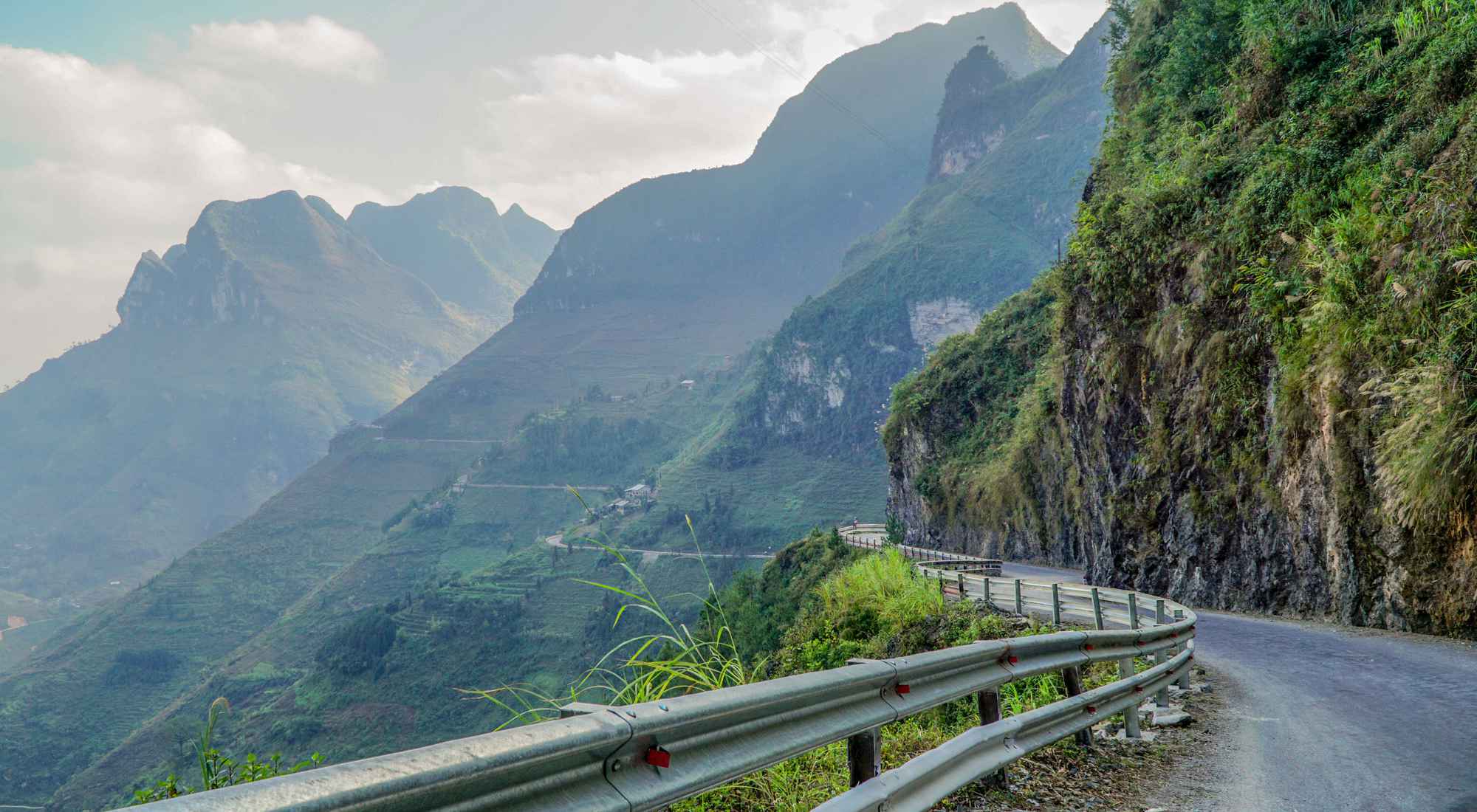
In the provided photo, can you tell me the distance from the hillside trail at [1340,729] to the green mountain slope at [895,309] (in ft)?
410

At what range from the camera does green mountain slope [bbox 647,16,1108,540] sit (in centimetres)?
14838

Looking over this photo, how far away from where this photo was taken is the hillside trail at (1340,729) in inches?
Answer: 188

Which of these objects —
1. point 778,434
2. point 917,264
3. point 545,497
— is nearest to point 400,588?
point 545,497

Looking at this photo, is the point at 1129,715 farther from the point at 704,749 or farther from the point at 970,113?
the point at 970,113

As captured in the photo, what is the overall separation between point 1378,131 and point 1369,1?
179 inches

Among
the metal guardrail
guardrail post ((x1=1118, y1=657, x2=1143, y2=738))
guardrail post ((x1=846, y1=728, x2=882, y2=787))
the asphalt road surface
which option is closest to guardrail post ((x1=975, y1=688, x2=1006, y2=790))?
the metal guardrail

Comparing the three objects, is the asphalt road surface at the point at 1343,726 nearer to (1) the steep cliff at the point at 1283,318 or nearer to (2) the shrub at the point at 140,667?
(1) the steep cliff at the point at 1283,318

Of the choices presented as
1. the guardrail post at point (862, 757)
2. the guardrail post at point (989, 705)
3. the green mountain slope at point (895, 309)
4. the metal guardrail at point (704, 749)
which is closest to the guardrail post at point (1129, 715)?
the metal guardrail at point (704, 749)

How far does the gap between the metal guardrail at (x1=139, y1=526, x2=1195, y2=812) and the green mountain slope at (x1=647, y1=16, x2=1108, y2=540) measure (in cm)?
13099

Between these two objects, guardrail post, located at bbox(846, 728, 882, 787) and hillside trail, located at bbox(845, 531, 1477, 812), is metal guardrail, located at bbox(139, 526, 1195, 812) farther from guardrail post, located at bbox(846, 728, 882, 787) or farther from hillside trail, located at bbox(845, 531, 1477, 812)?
hillside trail, located at bbox(845, 531, 1477, 812)

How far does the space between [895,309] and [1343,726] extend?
15695cm

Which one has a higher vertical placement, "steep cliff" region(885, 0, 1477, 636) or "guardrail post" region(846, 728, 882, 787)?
"steep cliff" region(885, 0, 1477, 636)

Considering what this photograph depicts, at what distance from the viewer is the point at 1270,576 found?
13.8m

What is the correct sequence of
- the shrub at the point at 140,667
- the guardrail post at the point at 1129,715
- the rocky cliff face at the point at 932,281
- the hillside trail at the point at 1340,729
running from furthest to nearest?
1. the rocky cliff face at the point at 932,281
2. the shrub at the point at 140,667
3. the guardrail post at the point at 1129,715
4. the hillside trail at the point at 1340,729
